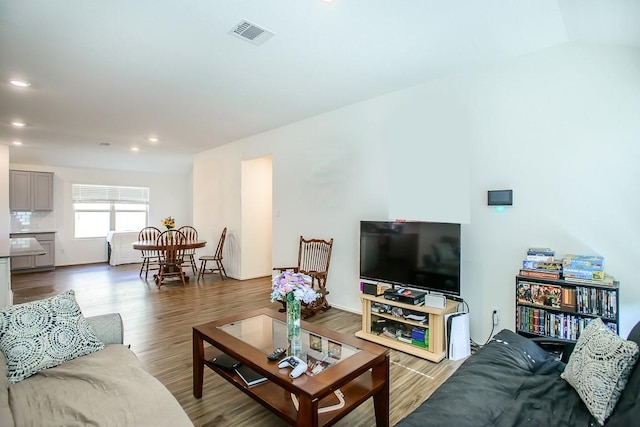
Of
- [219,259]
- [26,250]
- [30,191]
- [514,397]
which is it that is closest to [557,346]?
[514,397]

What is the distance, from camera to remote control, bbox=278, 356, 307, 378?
1.57 meters

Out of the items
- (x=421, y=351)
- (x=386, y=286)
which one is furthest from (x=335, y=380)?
(x=386, y=286)

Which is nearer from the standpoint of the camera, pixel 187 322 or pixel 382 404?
pixel 382 404

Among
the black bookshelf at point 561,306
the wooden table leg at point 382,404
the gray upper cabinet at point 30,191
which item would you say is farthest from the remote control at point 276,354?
the gray upper cabinet at point 30,191

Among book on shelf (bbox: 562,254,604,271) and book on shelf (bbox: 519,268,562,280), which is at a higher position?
book on shelf (bbox: 562,254,604,271)

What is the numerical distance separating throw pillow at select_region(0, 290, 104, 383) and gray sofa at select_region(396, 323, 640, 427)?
181cm

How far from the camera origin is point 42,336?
174 centimetres

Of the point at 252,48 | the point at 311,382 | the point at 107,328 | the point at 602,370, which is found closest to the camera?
the point at 602,370

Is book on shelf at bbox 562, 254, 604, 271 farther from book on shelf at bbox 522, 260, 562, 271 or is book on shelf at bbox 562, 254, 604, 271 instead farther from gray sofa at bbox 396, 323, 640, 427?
gray sofa at bbox 396, 323, 640, 427

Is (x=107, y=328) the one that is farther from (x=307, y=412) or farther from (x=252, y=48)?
(x=252, y=48)

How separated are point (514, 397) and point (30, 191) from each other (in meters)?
8.71

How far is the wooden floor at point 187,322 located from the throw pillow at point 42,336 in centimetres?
74

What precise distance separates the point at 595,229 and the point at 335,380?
222 cm

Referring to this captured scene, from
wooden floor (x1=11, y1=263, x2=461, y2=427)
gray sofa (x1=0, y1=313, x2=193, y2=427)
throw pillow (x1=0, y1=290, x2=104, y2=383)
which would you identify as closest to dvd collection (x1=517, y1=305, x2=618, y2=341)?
wooden floor (x1=11, y1=263, x2=461, y2=427)
